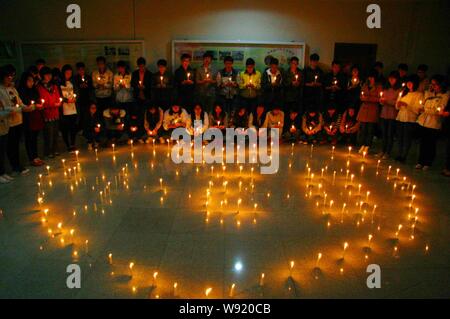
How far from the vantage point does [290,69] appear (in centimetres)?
878

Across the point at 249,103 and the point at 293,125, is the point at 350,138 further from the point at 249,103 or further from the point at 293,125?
the point at 249,103

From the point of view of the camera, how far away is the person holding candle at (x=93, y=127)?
824cm

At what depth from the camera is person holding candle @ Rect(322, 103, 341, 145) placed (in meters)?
8.63

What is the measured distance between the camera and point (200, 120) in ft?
28.1

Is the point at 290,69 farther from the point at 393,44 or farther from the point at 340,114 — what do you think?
the point at 393,44

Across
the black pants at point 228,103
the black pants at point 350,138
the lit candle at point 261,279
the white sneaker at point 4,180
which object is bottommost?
the lit candle at point 261,279

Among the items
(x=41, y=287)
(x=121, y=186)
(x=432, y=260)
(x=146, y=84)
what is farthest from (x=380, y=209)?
(x=146, y=84)

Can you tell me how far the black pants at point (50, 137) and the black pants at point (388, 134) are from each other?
21.9 ft

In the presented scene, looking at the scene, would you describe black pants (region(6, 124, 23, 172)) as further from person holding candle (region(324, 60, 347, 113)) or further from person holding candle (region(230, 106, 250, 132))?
person holding candle (region(324, 60, 347, 113))

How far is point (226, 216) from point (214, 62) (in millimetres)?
5609

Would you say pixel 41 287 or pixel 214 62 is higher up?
pixel 214 62

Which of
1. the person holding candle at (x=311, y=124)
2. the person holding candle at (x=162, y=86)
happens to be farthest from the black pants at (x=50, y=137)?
the person holding candle at (x=311, y=124)

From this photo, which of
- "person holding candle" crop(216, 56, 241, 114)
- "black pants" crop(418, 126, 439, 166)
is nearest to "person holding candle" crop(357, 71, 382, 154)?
"black pants" crop(418, 126, 439, 166)

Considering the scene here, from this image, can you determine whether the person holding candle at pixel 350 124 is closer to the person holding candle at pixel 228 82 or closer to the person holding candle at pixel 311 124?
the person holding candle at pixel 311 124
